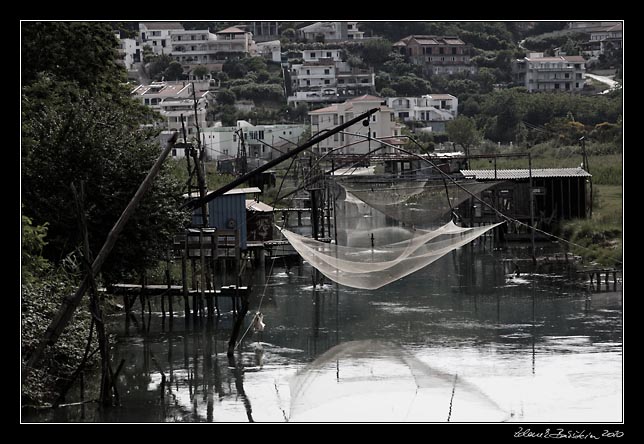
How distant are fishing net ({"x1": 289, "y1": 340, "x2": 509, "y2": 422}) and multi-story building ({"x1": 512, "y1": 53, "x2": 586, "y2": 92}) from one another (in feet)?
191

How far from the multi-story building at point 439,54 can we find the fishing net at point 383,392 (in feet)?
212

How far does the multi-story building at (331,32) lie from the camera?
276 ft

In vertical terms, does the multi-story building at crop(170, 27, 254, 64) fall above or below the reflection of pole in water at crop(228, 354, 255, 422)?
above

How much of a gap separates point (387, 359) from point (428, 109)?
5161cm

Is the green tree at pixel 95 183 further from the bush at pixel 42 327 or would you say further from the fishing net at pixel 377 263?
the fishing net at pixel 377 263

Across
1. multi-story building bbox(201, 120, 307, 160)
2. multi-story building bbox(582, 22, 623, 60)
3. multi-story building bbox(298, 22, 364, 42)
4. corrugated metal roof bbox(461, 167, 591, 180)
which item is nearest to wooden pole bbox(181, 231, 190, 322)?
corrugated metal roof bbox(461, 167, 591, 180)

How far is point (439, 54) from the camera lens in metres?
77.1

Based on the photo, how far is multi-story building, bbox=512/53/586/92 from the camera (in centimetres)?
6900

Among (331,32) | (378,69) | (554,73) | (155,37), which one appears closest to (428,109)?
(554,73)

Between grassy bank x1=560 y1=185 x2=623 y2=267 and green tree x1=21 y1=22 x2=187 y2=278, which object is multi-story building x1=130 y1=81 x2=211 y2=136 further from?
green tree x1=21 y1=22 x2=187 y2=278

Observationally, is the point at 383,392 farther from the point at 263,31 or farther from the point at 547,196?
the point at 263,31

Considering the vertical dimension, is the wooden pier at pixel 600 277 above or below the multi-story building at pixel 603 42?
below

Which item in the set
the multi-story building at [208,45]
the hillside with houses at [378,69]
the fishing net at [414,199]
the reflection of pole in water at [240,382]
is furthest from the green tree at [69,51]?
the multi-story building at [208,45]

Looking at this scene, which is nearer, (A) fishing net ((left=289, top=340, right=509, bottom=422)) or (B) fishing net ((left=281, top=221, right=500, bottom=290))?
(A) fishing net ((left=289, top=340, right=509, bottom=422))
